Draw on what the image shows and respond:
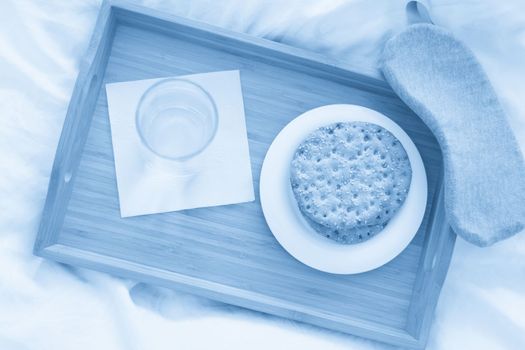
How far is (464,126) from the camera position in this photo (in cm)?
63

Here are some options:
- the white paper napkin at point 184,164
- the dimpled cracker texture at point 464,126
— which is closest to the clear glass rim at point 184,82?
the white paper napkin at point 184,164

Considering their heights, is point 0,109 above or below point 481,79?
below

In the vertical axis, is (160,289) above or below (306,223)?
below

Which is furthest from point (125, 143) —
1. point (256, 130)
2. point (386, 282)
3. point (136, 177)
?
point (386, 282)

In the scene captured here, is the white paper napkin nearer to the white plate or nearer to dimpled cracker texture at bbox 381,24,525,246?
the white plate

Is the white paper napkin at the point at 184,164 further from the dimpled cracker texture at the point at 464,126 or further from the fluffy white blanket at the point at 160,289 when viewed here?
the dimpled cracker texture at the point at 464,126

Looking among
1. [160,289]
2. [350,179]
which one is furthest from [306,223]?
[160,289]

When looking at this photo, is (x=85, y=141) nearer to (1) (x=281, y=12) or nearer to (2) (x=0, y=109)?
(2) (x=0, y=109)

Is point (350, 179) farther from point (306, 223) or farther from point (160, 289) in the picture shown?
point (160, 289)

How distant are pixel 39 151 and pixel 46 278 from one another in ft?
0.44

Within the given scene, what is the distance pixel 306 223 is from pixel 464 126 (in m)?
0.20

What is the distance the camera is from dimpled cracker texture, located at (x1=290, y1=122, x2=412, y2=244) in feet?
1.96

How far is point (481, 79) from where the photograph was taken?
64cm

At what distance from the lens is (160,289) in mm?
659
